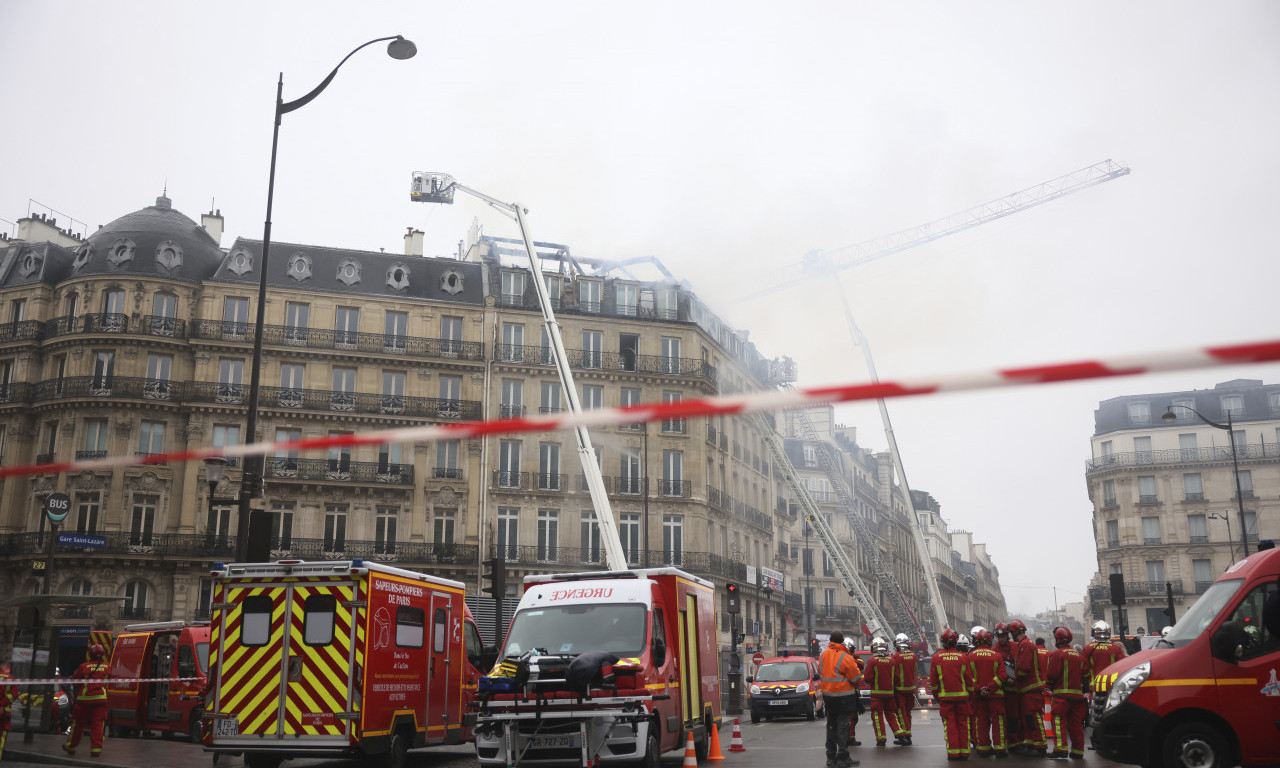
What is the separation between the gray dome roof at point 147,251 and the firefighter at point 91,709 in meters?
31.9

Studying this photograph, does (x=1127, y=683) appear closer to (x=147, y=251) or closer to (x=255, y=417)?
(x=255, y=417)

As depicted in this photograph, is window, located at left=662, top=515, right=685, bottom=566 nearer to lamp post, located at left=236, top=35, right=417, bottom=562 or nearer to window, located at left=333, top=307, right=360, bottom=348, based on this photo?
window, located at left=333, top=307, right=360, bottom=348

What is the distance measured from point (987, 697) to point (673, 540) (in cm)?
3334

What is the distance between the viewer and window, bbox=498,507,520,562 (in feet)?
148

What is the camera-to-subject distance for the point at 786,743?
61.2 feet

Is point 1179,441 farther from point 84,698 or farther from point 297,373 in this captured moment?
point 84,698

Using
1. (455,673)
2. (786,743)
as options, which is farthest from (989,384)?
(786,743)

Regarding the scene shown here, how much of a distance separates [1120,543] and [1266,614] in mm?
68593

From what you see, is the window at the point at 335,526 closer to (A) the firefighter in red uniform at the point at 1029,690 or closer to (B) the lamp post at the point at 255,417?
(B) the lamp post at the point at 255,417

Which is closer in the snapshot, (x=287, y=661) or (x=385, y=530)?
(x=287, y=661)

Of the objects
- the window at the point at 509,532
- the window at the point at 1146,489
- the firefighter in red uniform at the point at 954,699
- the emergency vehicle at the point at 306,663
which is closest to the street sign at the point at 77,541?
the emergency vehicle at the point at 306,663

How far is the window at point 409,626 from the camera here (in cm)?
1383

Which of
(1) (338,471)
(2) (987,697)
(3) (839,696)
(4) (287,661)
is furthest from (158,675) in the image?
(1) (338,471)

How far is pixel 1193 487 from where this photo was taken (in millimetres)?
67500
